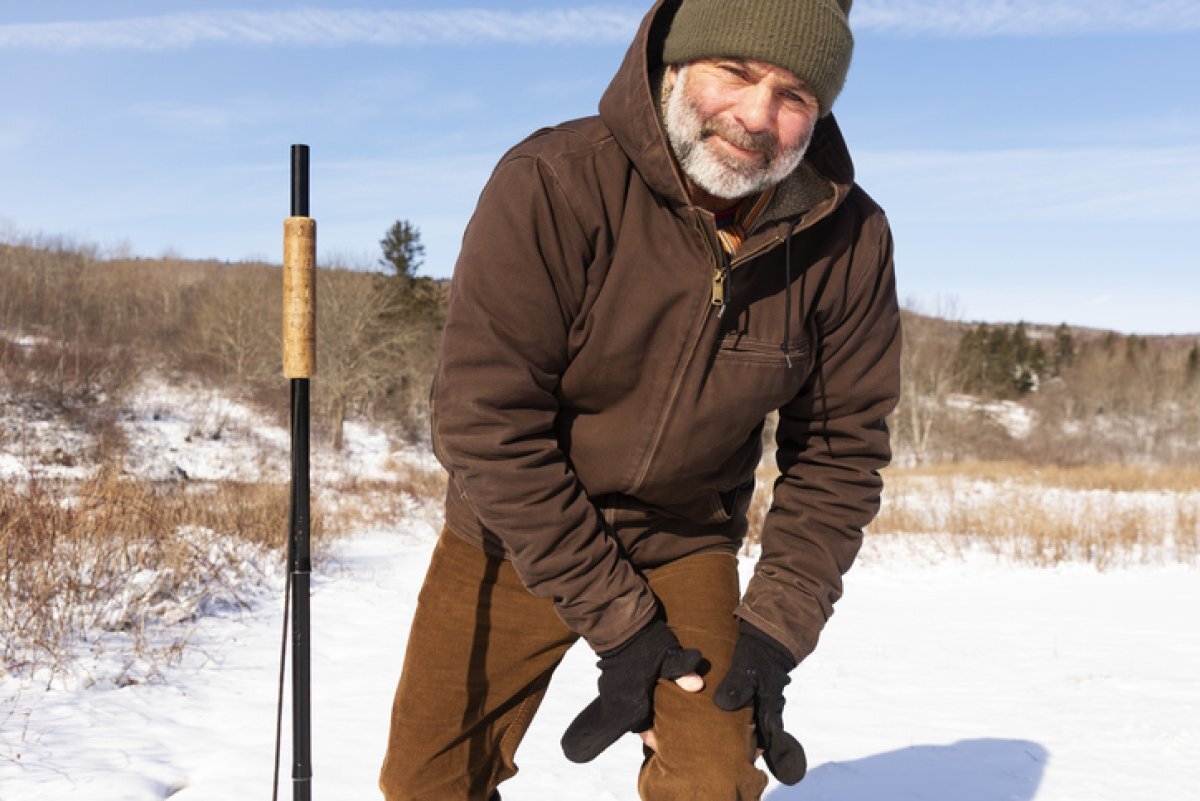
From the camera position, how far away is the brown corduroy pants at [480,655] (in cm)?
229

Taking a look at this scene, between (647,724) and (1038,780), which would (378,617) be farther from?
(647,724)

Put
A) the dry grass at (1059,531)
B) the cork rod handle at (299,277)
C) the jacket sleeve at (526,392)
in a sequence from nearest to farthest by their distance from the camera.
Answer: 1. the jacket sleeve at (526,392)
2. the cork rod handle at (299,277)
3. the dry grass at (1059,531)

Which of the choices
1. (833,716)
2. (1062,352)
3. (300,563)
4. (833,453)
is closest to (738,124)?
(833,453)

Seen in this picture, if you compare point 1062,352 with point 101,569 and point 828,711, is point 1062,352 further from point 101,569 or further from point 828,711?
point 101,569

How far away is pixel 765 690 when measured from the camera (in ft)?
6.95

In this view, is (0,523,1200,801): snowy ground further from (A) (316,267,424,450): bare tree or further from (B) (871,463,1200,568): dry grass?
(A) (316,267,424,450): bare tree

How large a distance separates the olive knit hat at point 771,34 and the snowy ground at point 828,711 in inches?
113

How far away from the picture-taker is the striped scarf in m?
2.16

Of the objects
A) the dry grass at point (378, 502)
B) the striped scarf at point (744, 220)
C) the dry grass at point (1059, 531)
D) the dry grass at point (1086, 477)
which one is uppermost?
the striped scarf at point (744, 220)

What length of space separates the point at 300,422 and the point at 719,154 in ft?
4.34

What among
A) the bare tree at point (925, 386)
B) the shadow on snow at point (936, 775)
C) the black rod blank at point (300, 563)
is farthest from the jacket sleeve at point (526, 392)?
the bare tree at point (925, 386)

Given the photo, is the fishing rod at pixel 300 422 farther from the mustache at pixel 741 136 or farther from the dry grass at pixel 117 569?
the dry grass at pixel 117 569

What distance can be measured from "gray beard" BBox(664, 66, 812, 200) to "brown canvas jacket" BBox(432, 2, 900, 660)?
0.24ft

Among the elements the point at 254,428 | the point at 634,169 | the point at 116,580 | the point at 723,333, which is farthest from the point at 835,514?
the point at 254,428
